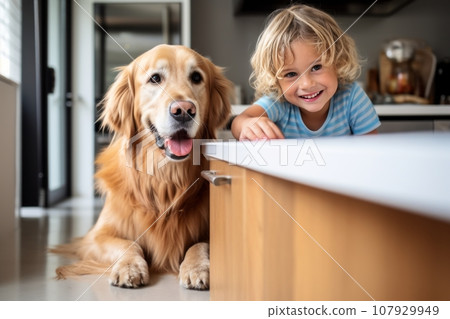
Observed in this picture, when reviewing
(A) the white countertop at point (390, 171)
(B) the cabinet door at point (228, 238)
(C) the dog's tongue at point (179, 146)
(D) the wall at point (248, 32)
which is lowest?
(B) the cabinet door at point (228, 238)

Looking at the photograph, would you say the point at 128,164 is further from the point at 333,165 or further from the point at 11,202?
the point at 333,165

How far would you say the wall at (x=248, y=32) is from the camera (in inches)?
97.7

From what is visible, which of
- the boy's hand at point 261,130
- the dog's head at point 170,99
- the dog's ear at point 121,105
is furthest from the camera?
the dog's ear at point 121,105

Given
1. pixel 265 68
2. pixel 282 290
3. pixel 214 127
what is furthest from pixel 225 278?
pixel 265 68

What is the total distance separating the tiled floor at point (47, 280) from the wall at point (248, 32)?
3.96ft

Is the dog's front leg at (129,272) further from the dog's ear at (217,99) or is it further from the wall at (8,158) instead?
the wall at (8,158)

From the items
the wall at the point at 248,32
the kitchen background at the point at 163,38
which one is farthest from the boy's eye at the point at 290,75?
the wall at the point at 248,32

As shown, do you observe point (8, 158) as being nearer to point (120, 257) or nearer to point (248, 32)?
point (120, 257)

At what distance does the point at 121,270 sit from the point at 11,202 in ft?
3.08

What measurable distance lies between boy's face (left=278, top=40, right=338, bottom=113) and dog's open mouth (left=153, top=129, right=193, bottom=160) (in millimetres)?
302

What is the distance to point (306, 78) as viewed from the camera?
46.4 inches

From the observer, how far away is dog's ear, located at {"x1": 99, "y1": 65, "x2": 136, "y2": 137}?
1247 millimetres

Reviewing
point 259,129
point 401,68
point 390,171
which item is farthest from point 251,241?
point 401,68
